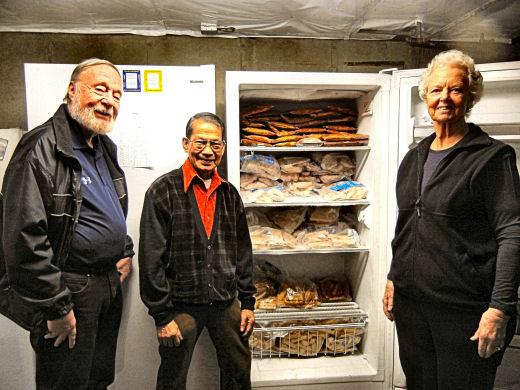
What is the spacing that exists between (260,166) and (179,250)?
0.63 metres

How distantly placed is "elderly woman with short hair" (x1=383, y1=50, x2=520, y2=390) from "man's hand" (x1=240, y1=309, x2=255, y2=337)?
66cm

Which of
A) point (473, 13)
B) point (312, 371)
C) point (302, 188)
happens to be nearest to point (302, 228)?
point (302, 188)

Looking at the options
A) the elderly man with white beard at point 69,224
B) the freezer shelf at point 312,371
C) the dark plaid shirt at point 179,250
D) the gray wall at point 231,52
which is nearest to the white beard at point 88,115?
the elderly man with white beard at point 69,224

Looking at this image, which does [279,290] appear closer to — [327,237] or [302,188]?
[327,237]

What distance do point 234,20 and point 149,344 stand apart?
1.52 meters

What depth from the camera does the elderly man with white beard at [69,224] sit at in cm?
97

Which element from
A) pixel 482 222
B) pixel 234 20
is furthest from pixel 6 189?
pixel 234 20

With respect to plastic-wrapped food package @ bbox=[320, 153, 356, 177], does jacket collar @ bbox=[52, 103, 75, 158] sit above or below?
above

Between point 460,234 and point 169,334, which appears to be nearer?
point 460,234

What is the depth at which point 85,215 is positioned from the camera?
1.05 m

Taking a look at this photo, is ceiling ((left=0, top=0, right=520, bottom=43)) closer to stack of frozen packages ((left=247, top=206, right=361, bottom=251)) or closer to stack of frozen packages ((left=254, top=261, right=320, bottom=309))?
stack of frozen packages ((left=247, top=206, right=361, bottom=251))

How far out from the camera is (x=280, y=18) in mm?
1907

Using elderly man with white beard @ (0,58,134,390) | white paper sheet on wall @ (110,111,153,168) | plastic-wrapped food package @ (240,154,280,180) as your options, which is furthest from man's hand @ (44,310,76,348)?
plastic-wrapped food package @ (240,154,280,180)

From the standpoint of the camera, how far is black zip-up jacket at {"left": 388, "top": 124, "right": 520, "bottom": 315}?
3.43 feet
